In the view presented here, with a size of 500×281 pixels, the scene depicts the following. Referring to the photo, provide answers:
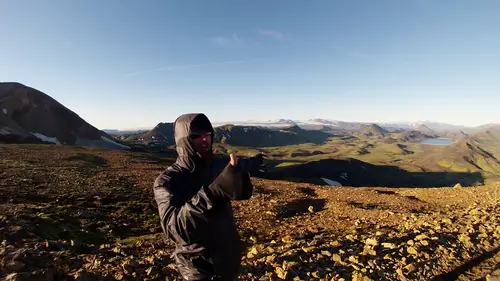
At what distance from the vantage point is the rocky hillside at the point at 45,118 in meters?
94.3

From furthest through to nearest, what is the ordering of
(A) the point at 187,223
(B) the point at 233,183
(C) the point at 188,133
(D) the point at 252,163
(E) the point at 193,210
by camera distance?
(C) the point at 188,133, (D) the point at 252,163, (A) the point at 187,223, (E) the point at 193,210, (B) the point at 233,183

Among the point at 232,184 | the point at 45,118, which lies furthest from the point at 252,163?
the point at 45,118

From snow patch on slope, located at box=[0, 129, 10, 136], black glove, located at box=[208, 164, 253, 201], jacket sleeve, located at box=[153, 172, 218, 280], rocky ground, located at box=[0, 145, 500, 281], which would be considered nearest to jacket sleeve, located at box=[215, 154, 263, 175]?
black glove, located at box=[208, 164, 253, 201]

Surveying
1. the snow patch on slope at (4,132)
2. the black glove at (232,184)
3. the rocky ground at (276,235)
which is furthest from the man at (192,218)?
the snow patch on slope at (4,132)

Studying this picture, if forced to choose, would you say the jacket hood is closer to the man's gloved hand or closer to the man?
the man

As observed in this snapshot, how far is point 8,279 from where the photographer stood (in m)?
6.58

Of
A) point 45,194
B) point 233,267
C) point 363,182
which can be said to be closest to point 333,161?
point 363,182

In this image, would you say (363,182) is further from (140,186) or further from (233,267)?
(233,267)

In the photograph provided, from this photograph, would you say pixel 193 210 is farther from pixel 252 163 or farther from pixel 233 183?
pixel 252 163

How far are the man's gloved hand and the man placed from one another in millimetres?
472

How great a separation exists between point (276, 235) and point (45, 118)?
112155 mm

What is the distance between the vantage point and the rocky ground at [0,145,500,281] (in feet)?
28.0

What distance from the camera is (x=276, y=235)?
42.5ft

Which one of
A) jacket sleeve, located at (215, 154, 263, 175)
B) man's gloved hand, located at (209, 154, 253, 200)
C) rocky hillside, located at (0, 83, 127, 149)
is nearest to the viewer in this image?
man's gloved hand, located at (209, 154, 253, 200)
